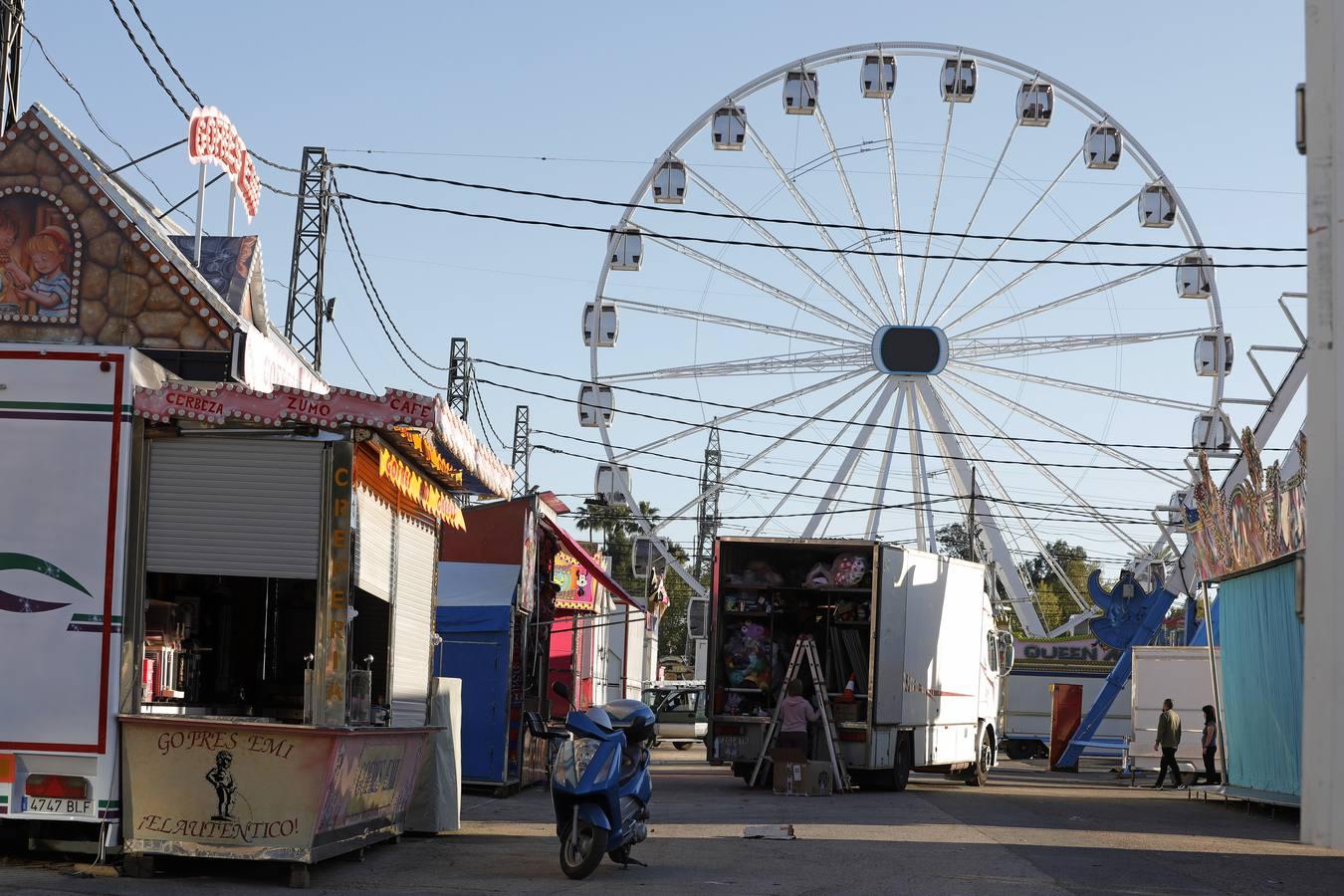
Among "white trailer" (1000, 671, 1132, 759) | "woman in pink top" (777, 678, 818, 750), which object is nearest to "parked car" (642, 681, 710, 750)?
"white trailer" (1000, 671, 1132, 759)

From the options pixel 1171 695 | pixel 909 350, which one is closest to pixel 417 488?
pixel 1171 695

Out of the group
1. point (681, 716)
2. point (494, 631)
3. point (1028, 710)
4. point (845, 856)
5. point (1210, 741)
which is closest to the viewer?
point (845, 856)

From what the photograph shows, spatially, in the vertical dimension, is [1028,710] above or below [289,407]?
below

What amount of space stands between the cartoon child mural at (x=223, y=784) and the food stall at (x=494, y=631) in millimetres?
9055

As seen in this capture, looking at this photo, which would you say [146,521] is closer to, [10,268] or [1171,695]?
[10,268]

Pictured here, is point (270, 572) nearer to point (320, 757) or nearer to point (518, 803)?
point (320, 757)

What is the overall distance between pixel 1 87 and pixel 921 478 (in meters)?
22.9

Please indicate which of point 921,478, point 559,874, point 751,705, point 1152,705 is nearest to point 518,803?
point 751,705

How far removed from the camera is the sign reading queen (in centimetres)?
1348

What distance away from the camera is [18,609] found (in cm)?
1020

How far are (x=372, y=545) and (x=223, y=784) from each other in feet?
6.83

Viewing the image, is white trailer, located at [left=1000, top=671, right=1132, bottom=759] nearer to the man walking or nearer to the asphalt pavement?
the man walking

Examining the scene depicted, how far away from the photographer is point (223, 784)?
32.8ft

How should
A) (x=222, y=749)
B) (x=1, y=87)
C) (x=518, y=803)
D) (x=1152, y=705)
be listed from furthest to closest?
1. (x=1152, y=705)
2. (x=518, y=803)
3. (x=1, y=87)
4. (x=222, y=749)
